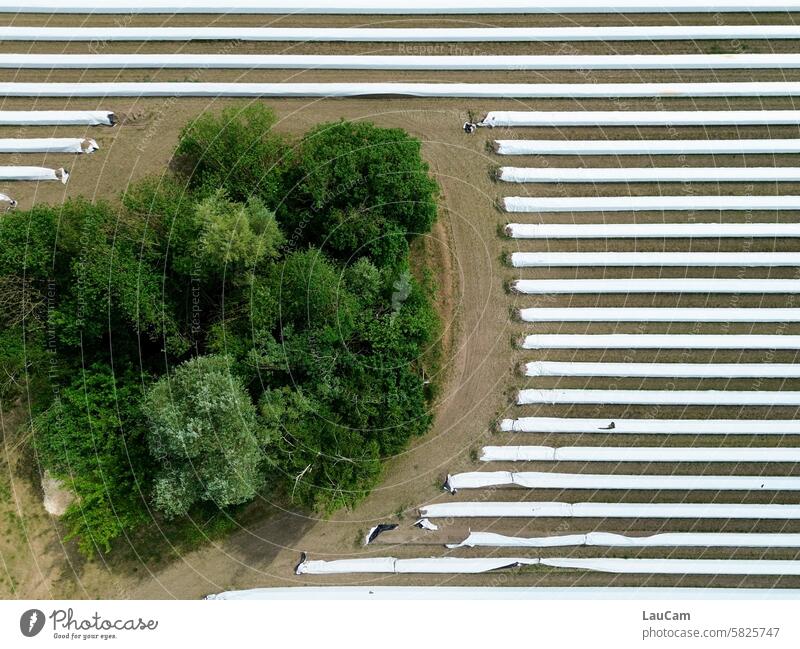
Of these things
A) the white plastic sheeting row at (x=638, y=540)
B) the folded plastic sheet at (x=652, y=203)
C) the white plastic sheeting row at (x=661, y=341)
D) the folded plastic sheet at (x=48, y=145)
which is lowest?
the white plastic sheeting row at (x=638, y=540)

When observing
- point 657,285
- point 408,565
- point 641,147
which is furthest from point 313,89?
point 408,565

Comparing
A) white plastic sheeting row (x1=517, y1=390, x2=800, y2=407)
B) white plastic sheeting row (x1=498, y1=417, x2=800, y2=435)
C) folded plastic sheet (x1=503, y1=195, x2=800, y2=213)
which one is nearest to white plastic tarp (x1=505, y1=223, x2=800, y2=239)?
folded plastic sheet (x1=503, y1=195, x2=800, y2=213)

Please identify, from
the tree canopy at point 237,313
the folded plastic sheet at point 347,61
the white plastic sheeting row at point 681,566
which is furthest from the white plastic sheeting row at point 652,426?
the folded plastic sheet at point 347,61

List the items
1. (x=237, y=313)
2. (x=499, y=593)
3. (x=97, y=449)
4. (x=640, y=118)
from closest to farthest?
(x=97, y=449) < (x=237, y=313) < (x=499, y=593) < (x=640, y=118)

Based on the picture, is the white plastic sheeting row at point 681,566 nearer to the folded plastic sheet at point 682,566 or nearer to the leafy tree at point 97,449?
the folded plastic sheet at point 682,566

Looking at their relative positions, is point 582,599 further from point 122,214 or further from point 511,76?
point 122,214

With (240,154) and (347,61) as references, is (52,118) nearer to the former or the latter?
(240,154)

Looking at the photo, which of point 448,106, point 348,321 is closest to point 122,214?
point 348,321
